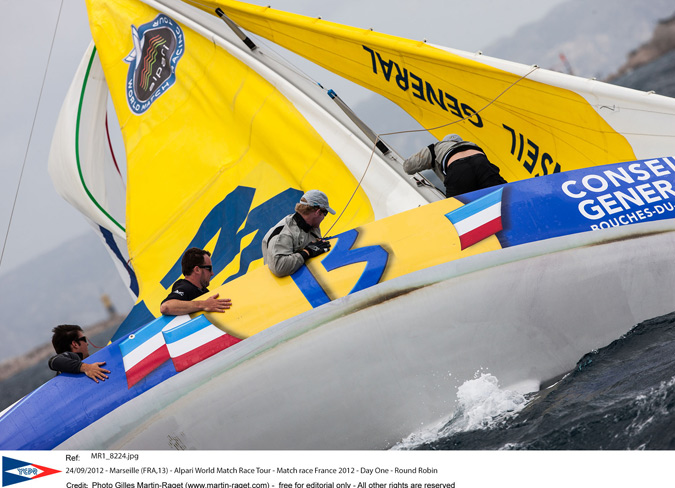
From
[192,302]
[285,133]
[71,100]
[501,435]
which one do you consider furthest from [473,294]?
[71,100]

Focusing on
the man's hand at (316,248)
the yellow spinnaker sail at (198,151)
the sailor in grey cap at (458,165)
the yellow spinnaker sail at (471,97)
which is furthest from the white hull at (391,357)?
the yellow spinnaker sail at (198,151)

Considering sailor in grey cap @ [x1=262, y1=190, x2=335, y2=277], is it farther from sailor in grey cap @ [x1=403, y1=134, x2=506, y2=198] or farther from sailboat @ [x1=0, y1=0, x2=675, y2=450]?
sailor in grey cap @ [x1=403, y1=134, x2=506, y2=198]

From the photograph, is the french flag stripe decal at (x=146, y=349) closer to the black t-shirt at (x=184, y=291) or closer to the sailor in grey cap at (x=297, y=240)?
the black t-shirt at (x=184, y=291)

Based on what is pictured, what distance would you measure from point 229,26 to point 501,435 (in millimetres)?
4398

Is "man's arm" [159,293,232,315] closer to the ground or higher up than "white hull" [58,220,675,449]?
higher up

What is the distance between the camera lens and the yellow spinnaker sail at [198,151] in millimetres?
5570

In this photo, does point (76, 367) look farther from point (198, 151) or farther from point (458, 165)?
point (198, 151)

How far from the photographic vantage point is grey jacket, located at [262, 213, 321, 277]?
133 inches

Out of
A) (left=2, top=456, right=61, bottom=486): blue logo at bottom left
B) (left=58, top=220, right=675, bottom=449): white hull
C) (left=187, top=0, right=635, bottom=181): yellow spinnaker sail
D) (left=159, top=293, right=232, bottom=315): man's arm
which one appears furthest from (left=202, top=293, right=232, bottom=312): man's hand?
(left=187, top=0, right=635, bottom=181): yellow spinnaker sail

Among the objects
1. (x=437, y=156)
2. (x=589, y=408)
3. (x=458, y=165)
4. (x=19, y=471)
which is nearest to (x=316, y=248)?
(x=458, y=165)

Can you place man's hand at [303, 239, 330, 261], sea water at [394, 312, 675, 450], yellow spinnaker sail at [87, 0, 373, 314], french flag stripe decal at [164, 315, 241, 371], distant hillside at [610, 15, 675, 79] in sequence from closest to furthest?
sea water at [394, 312, 675, 450] → french flag stripe decal at [164, 315, 241, 371] → man's hand at [303, 239, 330, 261] → yellow spinnaker sail at [87, 0, 373, 314] → distant hillside at [610, 15, 675, 79]

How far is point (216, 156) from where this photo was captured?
6238 millimetres

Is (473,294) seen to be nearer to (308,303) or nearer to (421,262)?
(421,262)

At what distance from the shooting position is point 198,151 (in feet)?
20.9
